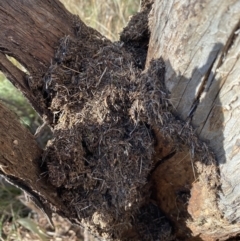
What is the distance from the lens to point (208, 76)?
127cm

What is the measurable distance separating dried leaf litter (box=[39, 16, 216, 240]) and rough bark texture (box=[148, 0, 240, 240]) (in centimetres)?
10

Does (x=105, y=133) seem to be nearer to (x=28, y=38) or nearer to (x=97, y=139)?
(x=97, y=139)

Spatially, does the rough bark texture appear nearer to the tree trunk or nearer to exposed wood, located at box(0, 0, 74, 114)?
the tree trunk

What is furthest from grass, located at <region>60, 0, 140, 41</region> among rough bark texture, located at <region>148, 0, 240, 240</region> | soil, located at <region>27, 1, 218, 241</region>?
rough bark texture, located at <region>148, 0, 240, 240</region>

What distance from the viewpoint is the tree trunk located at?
55.3 inches

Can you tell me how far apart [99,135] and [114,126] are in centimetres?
7

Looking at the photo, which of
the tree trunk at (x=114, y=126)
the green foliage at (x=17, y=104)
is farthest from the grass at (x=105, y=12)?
the tree trunk at (x=114, y=126)

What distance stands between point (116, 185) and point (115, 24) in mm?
2283

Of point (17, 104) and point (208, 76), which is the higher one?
point (208, 76)

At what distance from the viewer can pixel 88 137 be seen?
155 centimetres

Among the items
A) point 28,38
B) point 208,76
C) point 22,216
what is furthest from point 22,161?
point 22,216

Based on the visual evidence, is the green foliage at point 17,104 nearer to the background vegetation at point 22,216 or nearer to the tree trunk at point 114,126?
the background vegetation at point 22,216

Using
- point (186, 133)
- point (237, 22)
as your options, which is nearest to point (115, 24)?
point (186, 133)

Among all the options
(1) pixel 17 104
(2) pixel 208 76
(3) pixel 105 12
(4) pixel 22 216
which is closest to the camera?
(2) pixel 208 76
